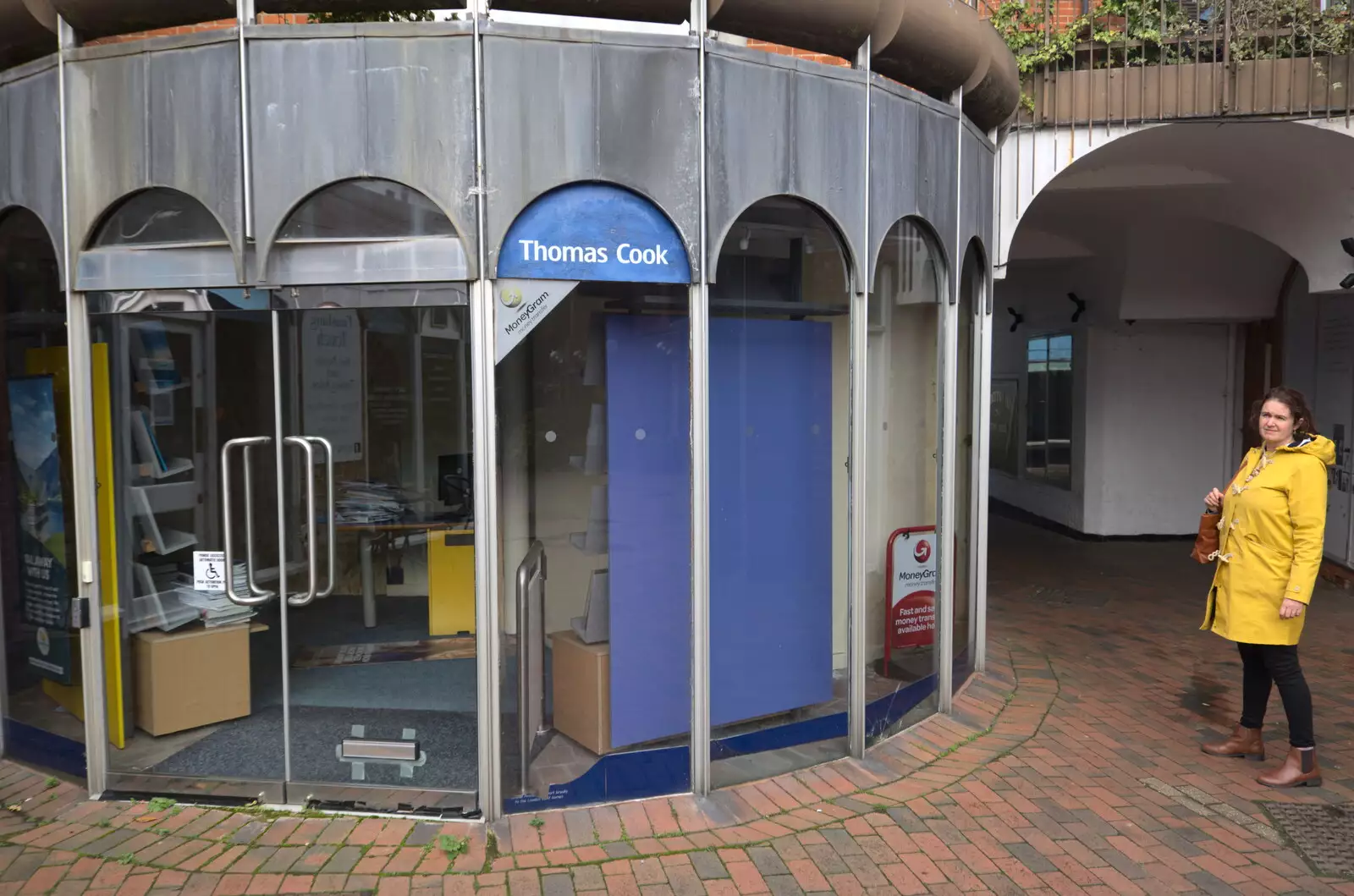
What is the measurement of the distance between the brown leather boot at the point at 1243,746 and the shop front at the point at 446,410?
174 cm

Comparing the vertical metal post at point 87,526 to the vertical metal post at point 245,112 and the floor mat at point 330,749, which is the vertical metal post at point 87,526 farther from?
the vertical metal post at point 245,112

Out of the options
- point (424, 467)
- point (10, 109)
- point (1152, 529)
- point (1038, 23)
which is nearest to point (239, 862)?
point (424, 467)

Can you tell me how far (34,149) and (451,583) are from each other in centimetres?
278

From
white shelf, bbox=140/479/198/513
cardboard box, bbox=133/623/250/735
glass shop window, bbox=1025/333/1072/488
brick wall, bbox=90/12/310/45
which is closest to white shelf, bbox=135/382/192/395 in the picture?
white shelf, bbox=140/479/198/513

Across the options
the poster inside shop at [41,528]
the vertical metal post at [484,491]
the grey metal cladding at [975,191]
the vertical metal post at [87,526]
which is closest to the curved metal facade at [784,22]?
the grey metal cladding at [975,191]

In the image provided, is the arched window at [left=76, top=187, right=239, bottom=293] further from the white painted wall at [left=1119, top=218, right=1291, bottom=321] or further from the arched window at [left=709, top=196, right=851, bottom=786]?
the white painted wall at [left=1119, top=218, right=1291, bottom=321]

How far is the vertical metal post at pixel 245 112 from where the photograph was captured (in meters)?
4.14

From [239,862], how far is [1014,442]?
41.5 ft

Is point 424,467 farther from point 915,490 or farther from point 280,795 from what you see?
point 915,490

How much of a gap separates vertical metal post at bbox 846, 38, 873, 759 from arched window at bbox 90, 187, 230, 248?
116 inches

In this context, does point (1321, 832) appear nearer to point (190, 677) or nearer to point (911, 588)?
point (911, 588)

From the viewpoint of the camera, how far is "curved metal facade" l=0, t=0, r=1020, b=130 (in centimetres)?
427

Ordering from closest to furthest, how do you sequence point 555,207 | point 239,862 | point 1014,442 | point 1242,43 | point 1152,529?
point 239,862 < point 555,207 < point 1242,43 < point 1152,529 < point 1014,442

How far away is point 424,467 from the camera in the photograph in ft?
15.1
